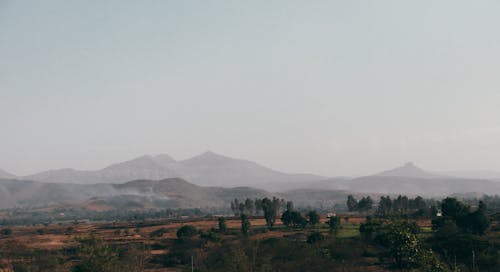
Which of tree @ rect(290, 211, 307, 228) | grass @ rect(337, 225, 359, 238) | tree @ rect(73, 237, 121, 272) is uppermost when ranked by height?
tree @ rect(73, 237, 121, 272)

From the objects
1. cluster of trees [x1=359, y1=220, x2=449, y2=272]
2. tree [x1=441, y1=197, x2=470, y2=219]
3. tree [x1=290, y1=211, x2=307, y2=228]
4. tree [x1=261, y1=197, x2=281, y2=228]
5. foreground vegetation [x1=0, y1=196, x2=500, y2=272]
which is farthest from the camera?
tree [x1=261, y1=197, x2=281, y2=228]

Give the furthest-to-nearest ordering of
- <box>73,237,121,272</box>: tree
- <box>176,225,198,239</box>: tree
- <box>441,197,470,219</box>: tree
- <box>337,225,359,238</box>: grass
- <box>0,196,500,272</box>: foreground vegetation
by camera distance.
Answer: <box>176,225,198,239</box>: tree < <box>337,225,359,238</box>: grass < <box>441,197,470,219</box>: tree < <box>0,196,500,272</box>: foreground vegetation < <box>73,237,121,272</box>: tree

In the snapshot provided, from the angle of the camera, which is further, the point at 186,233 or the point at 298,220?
the point at 298,220

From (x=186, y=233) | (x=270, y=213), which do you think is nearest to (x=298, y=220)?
(x=270, y=213)

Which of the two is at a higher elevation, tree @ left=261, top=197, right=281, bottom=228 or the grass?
tree @ left=261, top=197, right=281, bottom=228

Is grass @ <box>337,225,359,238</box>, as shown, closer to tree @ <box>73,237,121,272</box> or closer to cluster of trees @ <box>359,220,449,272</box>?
cluster of trees @ <box>359,220,449,272</box>

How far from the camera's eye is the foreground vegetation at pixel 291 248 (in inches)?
2613

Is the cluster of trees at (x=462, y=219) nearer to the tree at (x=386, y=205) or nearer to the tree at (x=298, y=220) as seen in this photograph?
the tree at (x=298, y=220)

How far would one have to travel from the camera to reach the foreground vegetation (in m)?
66.4

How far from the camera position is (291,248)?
9381 cm

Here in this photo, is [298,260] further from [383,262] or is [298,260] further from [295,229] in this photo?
[295,229]

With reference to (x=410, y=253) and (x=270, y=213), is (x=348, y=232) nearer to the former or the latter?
(x=270, y=213)

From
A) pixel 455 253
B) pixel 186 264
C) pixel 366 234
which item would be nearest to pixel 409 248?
pixel 455 253

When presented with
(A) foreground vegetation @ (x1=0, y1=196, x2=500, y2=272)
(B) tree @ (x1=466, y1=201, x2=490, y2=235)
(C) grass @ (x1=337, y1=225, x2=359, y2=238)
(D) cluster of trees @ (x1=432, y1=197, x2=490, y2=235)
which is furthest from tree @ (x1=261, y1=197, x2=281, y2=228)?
(B) tree @ (x1=466, y1=201, x2=490, y2=235)
